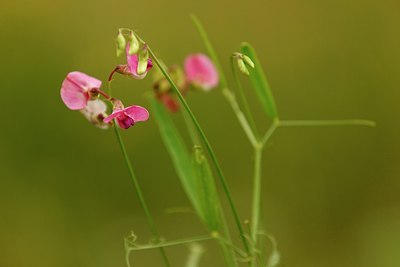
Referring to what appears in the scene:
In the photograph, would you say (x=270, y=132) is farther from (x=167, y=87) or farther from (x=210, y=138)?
(x=210, y=138)

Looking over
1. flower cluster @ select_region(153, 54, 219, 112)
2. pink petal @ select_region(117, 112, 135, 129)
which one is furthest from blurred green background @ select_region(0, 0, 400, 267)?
pink petal @ select_region(117, 112, 135, 129)

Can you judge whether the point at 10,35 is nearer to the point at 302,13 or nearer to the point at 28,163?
the point at 28,163

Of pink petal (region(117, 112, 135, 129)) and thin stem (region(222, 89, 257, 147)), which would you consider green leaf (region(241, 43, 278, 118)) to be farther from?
pink petal (region(117, 112, 135, 129))

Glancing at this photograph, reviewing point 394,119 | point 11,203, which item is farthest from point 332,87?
point 11,203

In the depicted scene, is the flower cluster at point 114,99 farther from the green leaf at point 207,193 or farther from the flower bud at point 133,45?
the green leaf at point 207,193

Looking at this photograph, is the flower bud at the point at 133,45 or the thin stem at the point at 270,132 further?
the thin stem at the point at 270,132

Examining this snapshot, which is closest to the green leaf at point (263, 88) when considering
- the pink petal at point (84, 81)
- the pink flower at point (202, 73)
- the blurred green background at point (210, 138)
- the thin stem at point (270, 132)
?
the thin stem at point (270, 132)
